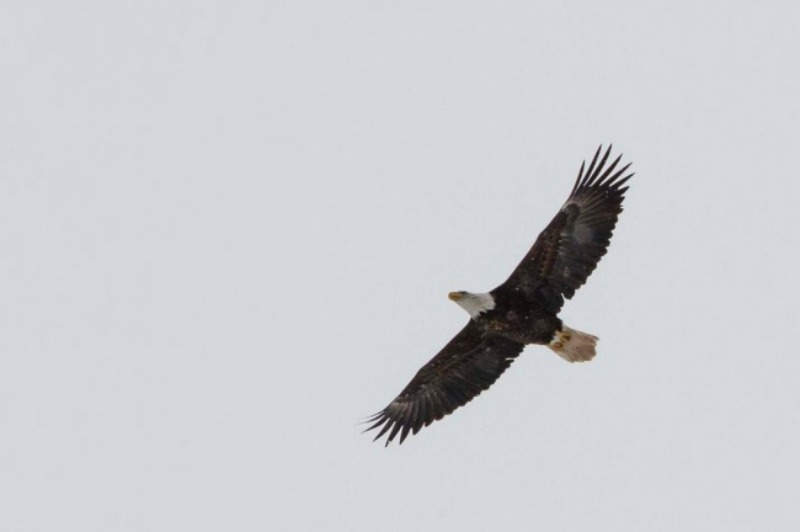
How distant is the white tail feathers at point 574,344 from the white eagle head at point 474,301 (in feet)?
3.33

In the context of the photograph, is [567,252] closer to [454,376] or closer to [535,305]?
[535,305]

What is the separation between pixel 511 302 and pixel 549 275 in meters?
0.61

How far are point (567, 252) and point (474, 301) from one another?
1.36m

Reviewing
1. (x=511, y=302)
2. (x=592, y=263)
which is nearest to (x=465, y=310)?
(x=511, y=302)

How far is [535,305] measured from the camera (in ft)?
55.4

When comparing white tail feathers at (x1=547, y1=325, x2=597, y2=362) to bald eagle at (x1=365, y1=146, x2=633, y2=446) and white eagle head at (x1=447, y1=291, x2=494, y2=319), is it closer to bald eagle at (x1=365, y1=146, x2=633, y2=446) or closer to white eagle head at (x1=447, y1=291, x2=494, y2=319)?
bald eagle at (x1=365, y1=146, x2=633, y2=446)

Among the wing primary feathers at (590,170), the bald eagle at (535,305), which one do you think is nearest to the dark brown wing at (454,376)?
the bald eagle at (535,305)

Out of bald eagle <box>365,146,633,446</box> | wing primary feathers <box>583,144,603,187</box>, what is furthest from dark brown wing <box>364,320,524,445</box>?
wing primary feathers <box>583,144,603,187</box>

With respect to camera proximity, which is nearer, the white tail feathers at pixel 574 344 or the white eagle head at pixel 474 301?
the white eagle head at pixel 474 301

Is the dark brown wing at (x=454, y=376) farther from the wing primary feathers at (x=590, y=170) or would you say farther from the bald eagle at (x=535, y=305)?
the wing primary feathers at (x=590, y=170)

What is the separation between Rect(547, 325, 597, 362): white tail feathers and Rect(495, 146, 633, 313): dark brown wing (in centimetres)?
42

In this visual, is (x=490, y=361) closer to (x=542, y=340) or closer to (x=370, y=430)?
(x=542, y=340)

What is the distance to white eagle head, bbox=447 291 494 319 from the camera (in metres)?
16.9

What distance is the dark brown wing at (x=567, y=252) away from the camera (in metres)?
16.8
